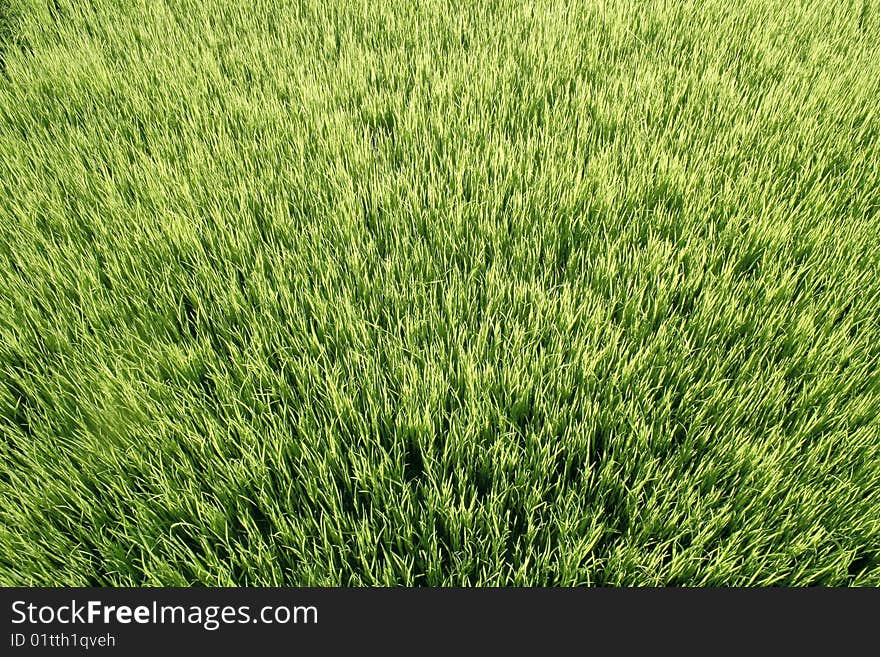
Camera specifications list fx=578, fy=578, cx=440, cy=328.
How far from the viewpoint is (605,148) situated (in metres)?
1.83

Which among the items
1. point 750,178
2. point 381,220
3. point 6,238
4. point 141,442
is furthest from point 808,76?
point 6,238

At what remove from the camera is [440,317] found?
130 cm

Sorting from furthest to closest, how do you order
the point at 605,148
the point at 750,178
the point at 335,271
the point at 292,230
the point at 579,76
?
the point at 579,76
the point at 605,148
the point at 750,178
the point at 292,230
the point at 335,271

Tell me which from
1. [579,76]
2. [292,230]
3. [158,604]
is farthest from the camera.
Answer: [579,76]

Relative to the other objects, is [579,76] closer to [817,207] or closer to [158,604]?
[817,207]

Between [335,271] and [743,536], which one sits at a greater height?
[335,271]

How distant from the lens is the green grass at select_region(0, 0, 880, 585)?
1.01 metres

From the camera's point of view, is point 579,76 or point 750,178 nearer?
point 750,178

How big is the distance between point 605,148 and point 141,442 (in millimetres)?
1529

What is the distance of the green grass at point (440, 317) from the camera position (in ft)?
3.30

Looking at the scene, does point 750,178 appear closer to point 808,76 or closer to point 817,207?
point 817,207

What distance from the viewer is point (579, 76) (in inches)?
82.2

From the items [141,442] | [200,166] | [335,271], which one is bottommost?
[141,442]

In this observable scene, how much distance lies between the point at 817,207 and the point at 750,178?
19 cm
